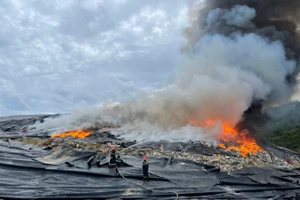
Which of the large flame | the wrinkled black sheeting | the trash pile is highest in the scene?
the large flame

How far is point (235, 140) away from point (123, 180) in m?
11.2

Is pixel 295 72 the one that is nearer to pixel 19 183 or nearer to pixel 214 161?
pixel 214 161

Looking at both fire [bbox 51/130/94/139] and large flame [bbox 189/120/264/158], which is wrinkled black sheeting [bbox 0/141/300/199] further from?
fire [bbox 51/130/94/139]

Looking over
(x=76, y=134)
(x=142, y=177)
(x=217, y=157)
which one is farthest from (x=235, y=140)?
(x=76, y=134)

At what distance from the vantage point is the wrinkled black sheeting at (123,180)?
31.2 feet

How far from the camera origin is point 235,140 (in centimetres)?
1928

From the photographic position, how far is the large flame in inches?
692

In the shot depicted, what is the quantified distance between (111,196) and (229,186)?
5090mm

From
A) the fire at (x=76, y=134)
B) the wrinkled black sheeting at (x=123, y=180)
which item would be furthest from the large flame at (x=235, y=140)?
the fire at (x=76, y=134)

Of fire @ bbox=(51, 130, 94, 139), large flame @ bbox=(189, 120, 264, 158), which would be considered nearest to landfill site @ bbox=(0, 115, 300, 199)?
large flame @ bbox=(189, 120, 264, 158)

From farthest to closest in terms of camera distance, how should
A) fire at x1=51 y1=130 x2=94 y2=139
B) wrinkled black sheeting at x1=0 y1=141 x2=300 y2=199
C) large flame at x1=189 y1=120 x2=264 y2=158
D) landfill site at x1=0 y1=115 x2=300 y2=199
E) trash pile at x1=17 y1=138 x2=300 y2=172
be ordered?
fire at x1=51 y1=130 x2=94 y2=139
large flame at x1=189 y1=120 x2=264 y2=158
trash pile at x1=17 y1=138 x2=300 y2=172
landfill site at x1=0 y1=115 x2=300 y2=199
wrinkled black sheeting at x1=0 y1=141 x2=300 y2=199

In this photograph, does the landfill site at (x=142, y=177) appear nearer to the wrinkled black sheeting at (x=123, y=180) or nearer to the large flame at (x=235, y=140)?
the wrinkled black sheeting at (x=123, y=180)

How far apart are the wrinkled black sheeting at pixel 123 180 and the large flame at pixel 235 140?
13.2 ft

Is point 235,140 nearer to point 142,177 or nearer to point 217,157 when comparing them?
point 217,157
